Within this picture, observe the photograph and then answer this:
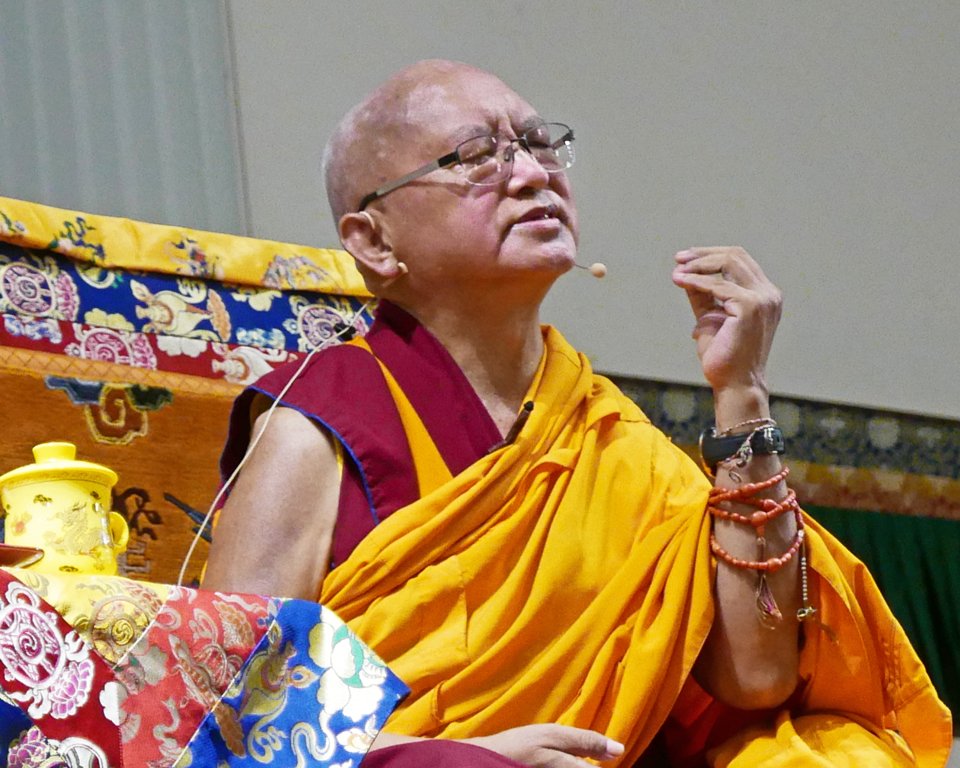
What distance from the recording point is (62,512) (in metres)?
1.82

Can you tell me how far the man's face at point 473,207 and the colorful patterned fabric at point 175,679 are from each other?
2.47 feet

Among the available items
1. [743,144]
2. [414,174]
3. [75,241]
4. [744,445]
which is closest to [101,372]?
[75,241]

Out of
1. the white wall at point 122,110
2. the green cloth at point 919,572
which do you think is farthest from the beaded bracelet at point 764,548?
the green cloth at point 919,572

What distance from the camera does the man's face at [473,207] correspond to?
2.15 m

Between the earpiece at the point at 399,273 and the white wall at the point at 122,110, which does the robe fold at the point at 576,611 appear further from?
the white wall at the point at 122,110

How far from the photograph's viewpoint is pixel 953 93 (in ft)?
14.4

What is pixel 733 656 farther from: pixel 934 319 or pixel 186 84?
pixel 934 319

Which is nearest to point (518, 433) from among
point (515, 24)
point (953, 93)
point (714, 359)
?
point (714, 359)

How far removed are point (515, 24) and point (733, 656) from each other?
2280mm

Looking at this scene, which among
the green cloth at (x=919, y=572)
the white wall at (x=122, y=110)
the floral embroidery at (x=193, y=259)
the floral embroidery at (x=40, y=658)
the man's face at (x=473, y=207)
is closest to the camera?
the floral embroidery at (x=40, y=658)

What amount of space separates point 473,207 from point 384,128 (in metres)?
0.19

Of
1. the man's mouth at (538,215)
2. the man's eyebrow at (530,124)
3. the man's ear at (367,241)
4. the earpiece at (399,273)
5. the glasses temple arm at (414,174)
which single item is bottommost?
the earpiece at (399,273)

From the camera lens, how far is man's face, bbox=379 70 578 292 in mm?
2150

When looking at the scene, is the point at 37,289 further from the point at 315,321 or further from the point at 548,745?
the point at 548,745
